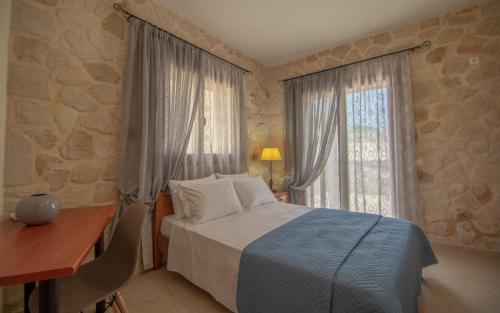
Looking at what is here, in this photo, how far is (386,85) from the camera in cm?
287

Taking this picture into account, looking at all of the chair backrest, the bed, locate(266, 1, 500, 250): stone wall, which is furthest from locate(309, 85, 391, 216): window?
the chair backrest

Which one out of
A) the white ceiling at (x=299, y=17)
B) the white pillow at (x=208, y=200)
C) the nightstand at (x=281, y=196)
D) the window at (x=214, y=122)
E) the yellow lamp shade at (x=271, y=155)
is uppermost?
the white ceiling at (x=299, y=17)

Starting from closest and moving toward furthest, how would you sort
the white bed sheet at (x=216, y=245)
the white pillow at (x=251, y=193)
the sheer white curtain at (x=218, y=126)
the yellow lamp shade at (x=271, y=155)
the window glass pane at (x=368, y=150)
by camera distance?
1. the white bed sheet at (x=216, y=245)
2. the white pillow at (x=251, y=193)
3. the sheer white curtain at (x=218, y=126)
4. the window glass pane at (x=368, y=150)
5. the yellow lamp shade at (x=271, y=155)

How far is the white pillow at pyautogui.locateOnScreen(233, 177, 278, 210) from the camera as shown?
252 centimetres

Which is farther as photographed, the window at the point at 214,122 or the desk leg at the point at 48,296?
→ the window at the point at 214,122

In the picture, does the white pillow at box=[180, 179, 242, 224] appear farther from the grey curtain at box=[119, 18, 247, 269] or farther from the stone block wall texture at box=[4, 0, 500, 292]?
the stone block wall texture at box=[4, 0, 500, 292]

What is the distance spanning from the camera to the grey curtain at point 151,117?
2.04 meters

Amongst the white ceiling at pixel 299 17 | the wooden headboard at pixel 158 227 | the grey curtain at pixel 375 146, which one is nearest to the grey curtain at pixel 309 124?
the grey curtain at pixel 375 146

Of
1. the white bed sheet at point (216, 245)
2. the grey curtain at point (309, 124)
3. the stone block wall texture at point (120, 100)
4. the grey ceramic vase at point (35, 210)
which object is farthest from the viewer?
the grey curtain at point (309, 124)

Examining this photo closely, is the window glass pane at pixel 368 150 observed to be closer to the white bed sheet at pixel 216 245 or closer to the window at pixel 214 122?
the white bed sheet at pixel 216 245

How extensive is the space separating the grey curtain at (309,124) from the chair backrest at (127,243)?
2.58 m

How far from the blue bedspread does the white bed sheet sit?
0.12m

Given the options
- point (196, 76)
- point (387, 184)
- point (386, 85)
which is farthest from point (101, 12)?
point (387, 184)

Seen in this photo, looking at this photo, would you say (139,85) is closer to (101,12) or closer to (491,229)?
(101,12)
